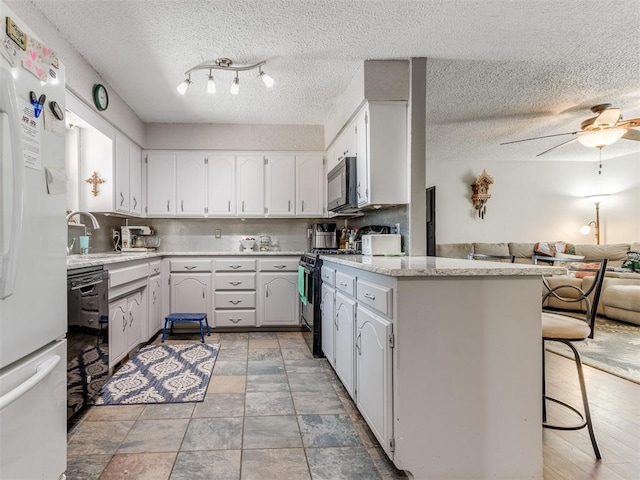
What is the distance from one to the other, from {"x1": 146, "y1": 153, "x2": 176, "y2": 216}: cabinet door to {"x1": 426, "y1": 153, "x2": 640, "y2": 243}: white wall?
415 centimetres

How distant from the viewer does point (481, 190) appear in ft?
20.5

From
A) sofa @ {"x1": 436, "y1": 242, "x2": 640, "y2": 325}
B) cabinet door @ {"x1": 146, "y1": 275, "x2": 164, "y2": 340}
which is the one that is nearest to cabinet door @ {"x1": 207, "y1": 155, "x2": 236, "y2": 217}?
cabinet door @ {"x1": 146, "y1": 275, "x2": 164, "y2": 340}

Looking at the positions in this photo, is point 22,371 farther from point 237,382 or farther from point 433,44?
point 433,44

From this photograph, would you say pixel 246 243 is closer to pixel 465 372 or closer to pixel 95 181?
pixel 95 181

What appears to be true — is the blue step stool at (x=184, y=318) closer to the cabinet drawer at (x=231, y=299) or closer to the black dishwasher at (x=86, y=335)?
the cabinet drawer at (x=231, y=299)

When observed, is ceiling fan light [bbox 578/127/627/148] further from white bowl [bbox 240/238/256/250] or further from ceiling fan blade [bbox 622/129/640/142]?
white bowl [bbox 240/238/256/250]

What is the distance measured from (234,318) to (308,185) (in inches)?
69.9

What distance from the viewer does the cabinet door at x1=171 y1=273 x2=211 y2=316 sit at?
4047 mm

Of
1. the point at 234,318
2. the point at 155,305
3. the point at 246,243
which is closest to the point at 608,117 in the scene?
the point at 246,243

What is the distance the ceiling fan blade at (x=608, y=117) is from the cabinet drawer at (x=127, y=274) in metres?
4.53

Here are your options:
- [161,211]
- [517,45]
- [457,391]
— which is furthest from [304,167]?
[457,391]

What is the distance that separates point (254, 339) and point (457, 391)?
2.65 metres

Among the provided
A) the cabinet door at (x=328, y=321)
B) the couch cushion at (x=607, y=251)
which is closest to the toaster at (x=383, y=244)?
the cabinet door at (x=328, y=321)

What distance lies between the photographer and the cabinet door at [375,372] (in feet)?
5.17
